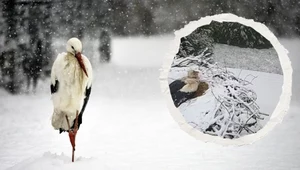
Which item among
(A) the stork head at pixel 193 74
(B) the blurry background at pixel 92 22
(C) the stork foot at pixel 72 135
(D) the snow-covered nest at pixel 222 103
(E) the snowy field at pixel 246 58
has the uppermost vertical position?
(B) the blurry background at pixel 92 22

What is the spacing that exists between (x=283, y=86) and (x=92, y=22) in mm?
779

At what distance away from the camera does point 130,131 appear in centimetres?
161

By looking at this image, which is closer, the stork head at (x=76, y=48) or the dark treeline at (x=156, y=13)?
the stork head at (x=76, y=48)

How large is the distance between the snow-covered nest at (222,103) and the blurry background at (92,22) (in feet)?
0.61

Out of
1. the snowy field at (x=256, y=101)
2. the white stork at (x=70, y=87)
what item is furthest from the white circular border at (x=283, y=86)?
the white stork at (x=70, y=87)

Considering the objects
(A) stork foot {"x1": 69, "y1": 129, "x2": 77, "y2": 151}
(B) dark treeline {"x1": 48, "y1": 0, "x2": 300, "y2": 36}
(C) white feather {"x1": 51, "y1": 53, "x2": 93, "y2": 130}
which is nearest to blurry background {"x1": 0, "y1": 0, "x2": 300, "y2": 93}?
(B) dark treeline {"x1": 48, "y1": 0, "x2": 300, "y2": 36}

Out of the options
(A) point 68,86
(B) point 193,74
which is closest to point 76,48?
(A) point 68,86

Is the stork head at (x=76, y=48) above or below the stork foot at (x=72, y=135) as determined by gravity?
above

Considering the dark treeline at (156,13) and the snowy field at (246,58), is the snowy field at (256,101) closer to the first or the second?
the snowy field at (246,58)

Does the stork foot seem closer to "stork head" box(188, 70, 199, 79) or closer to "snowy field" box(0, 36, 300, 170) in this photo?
"snowy field" box(0, 36, 300, 170)

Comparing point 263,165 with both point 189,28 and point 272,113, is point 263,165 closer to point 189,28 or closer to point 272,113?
point 272,113

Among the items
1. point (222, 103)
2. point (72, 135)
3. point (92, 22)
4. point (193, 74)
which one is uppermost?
point (92, 22)

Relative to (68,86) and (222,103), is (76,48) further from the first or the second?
(222,103)

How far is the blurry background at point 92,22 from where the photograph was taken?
1657mm
